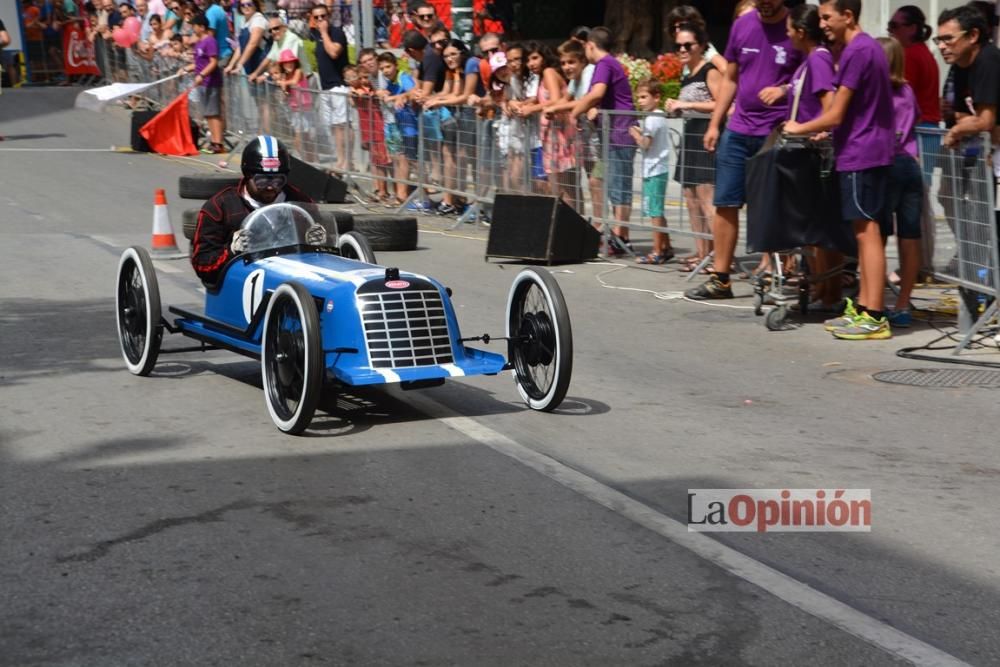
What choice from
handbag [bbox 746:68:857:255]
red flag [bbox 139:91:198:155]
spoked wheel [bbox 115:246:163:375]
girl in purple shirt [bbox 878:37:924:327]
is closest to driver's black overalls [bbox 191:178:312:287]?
spoked wheel [bbox 115:246:163:375]

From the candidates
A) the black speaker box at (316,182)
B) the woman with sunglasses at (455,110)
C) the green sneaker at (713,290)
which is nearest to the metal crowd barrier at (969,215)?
the green sneaker at (713,290)

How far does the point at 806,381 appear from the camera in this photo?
29.6ft

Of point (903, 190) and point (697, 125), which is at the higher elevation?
point (697, 125)

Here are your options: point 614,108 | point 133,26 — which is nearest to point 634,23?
point 133,26

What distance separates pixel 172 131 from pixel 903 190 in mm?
15822

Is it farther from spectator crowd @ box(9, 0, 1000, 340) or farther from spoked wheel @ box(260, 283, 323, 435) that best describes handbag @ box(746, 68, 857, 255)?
spoked wheel @ box(260, 283, 323, 435)

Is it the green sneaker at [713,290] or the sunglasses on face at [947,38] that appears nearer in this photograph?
the sunglasses on face at [947,38]

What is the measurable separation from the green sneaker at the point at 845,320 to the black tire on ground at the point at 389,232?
5162 mm

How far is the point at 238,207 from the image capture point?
9156 mm

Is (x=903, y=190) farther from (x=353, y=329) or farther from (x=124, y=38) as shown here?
(x=124, y=38)

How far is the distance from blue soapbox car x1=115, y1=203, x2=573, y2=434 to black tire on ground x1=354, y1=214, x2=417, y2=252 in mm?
5819

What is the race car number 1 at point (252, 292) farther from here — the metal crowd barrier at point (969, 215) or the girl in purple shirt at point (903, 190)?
the girl in purple shirt at point (903, 190)

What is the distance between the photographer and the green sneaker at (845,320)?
10445mm

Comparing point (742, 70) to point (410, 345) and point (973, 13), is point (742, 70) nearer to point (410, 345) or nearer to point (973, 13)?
point (973, 13)
